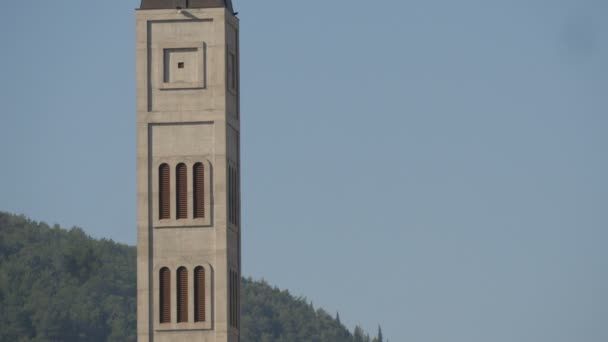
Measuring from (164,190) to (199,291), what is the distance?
13.9 ft

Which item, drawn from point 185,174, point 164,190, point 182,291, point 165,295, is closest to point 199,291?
point 182,291

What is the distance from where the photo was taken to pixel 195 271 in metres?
89.7

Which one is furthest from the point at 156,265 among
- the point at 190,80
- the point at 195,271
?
the point at 190,80

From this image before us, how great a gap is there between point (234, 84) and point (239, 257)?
686cm

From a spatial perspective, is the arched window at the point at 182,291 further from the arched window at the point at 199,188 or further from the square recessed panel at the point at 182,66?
the square recessed panel at the point at 182,66

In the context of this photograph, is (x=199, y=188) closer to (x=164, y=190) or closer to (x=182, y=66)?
(x=164, y=190)

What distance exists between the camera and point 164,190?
298 ft

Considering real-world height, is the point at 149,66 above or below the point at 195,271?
above

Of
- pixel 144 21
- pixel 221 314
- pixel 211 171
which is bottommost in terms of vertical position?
pixel 221 314

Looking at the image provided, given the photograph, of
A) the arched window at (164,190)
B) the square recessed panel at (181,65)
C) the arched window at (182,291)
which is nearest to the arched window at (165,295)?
the arched window at (182,291)

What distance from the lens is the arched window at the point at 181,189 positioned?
90500 millimetres

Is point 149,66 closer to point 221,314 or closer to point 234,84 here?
point 234,84

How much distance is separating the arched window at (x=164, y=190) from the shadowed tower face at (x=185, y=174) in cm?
4

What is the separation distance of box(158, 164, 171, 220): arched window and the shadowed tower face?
0.04 metres
